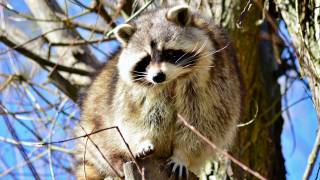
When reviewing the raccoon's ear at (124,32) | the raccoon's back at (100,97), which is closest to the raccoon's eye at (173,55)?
the raccoon's ear at (124,32)

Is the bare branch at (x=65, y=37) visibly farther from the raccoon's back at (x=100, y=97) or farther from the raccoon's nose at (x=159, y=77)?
the raccoon's nose at (x=159, y=77)

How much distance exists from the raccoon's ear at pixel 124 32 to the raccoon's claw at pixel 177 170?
0.92 m

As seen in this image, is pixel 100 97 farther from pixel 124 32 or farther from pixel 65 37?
pixel 65 37

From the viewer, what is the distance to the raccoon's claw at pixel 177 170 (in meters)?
3.74

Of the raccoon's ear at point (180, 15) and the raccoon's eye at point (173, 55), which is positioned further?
the raccoon's ear at point (180, 15)

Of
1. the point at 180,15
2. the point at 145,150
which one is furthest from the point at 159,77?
the point at 180,15

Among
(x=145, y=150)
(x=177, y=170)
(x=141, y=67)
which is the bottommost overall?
(x=177, y=170)

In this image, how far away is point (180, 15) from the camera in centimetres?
423

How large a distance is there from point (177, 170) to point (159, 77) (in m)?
0.54

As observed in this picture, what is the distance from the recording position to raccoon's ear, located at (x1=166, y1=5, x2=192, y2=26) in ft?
13.7

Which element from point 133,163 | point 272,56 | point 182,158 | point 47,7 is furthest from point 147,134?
point 272,56

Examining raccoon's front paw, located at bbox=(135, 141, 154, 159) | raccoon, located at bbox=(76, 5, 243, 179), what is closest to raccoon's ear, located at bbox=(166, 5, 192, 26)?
raccoon, located at bbox=(76, 5, 243, 179)

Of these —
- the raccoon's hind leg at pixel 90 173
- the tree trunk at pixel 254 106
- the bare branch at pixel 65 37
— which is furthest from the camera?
the bare branch at pixel 65 37

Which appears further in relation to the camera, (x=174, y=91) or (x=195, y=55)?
(x=174, y=91)
